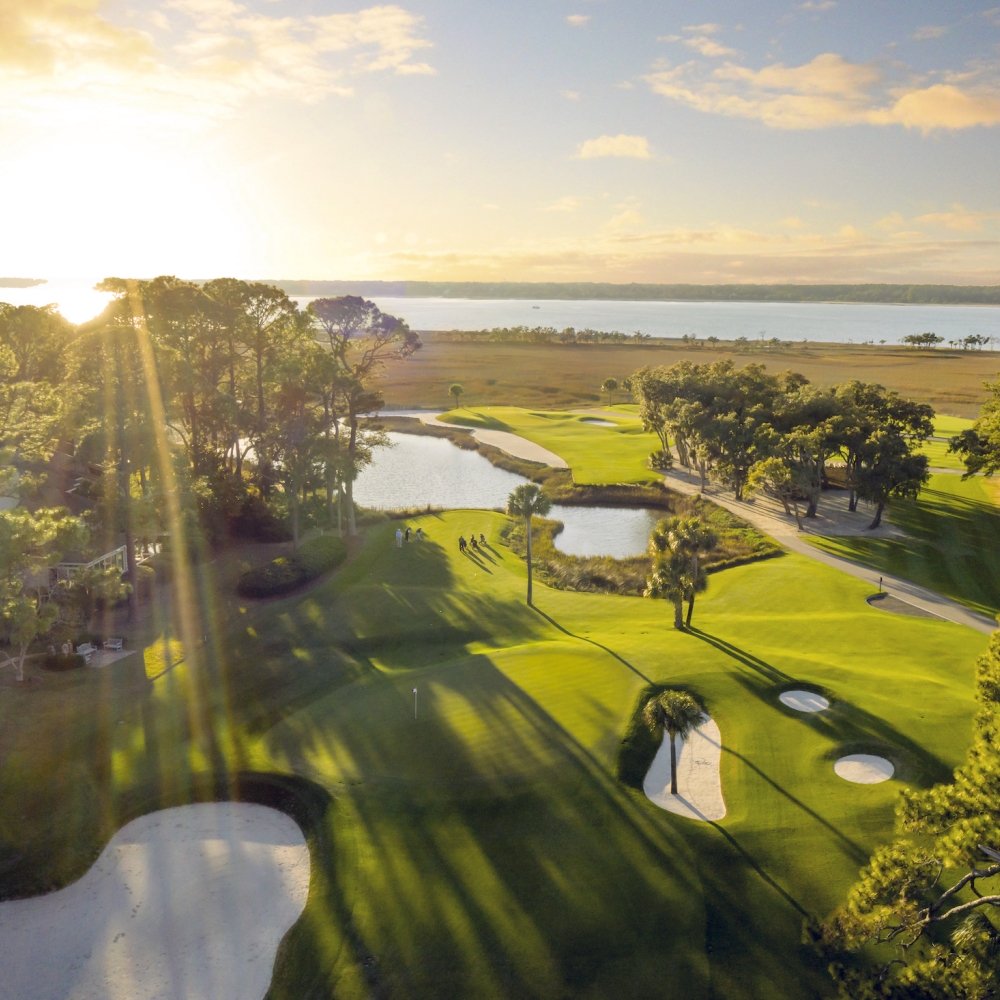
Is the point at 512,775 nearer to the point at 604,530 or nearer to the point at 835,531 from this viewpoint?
the point at 604,530

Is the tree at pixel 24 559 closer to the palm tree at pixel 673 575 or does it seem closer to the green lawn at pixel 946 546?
the palm tree at pixel 673 575

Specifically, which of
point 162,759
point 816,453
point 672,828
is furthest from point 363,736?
point 816,453

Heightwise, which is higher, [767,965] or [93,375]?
[93,375]

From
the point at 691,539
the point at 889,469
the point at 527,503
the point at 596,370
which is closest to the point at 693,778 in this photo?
the point at 691,539

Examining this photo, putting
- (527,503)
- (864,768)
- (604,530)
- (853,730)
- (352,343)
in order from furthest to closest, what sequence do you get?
(604,530)
(352,343)
(527,503)
(853,730)
(864,768)

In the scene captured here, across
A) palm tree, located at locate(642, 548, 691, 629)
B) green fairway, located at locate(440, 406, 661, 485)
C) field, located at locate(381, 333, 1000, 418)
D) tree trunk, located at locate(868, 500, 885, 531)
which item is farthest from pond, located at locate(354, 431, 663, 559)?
field, located at locate(381, 333, 1000, 418)

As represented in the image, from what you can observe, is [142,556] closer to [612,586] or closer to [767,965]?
A: [612,586]

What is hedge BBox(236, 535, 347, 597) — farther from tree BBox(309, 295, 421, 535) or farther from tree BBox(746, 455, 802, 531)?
tree BBox(746, 455, 802, 531)
